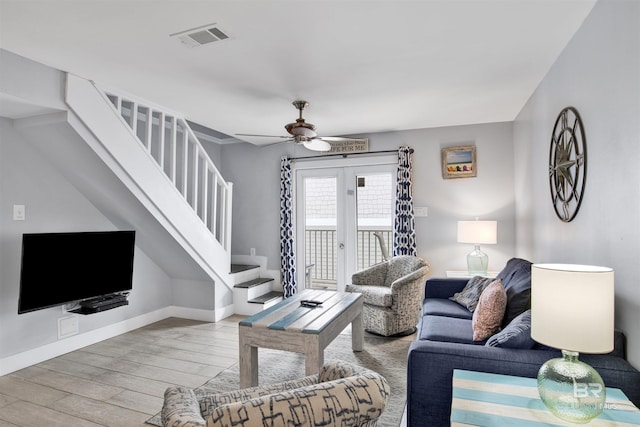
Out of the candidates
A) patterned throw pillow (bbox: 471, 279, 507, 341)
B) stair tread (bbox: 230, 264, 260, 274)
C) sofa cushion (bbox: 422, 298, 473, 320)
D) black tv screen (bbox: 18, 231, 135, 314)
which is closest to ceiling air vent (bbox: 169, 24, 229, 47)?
black tv screen (bbox: 18, 231, 135, 314)

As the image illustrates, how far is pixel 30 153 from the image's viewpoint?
3.19 meters

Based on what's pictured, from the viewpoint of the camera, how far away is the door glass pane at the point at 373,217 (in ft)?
16.1

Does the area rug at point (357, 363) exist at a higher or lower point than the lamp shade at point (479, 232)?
lower

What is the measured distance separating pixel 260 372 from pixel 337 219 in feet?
A: 8.44

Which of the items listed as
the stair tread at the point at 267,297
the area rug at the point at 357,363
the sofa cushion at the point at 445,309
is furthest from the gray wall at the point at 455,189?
the stair tread at the point at 267,297

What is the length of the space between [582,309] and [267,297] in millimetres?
4124

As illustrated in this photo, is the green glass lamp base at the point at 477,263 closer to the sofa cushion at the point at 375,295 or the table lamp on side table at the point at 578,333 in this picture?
the sofa cushion at the point at 375,295

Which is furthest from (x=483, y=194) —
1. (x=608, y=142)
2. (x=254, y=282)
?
(x=254, y=282)

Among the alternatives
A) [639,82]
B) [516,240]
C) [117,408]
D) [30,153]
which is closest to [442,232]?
[516,240]

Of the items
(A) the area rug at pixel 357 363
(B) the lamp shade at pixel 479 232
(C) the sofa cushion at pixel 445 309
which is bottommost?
(A) the area rug at pixel 357 363

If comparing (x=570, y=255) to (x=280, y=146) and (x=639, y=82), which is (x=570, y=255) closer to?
(x=639, y=82)

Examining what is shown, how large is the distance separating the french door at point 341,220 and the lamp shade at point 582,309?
3.45 metres

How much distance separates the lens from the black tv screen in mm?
2939

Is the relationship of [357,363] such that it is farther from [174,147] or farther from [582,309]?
[174,147]
